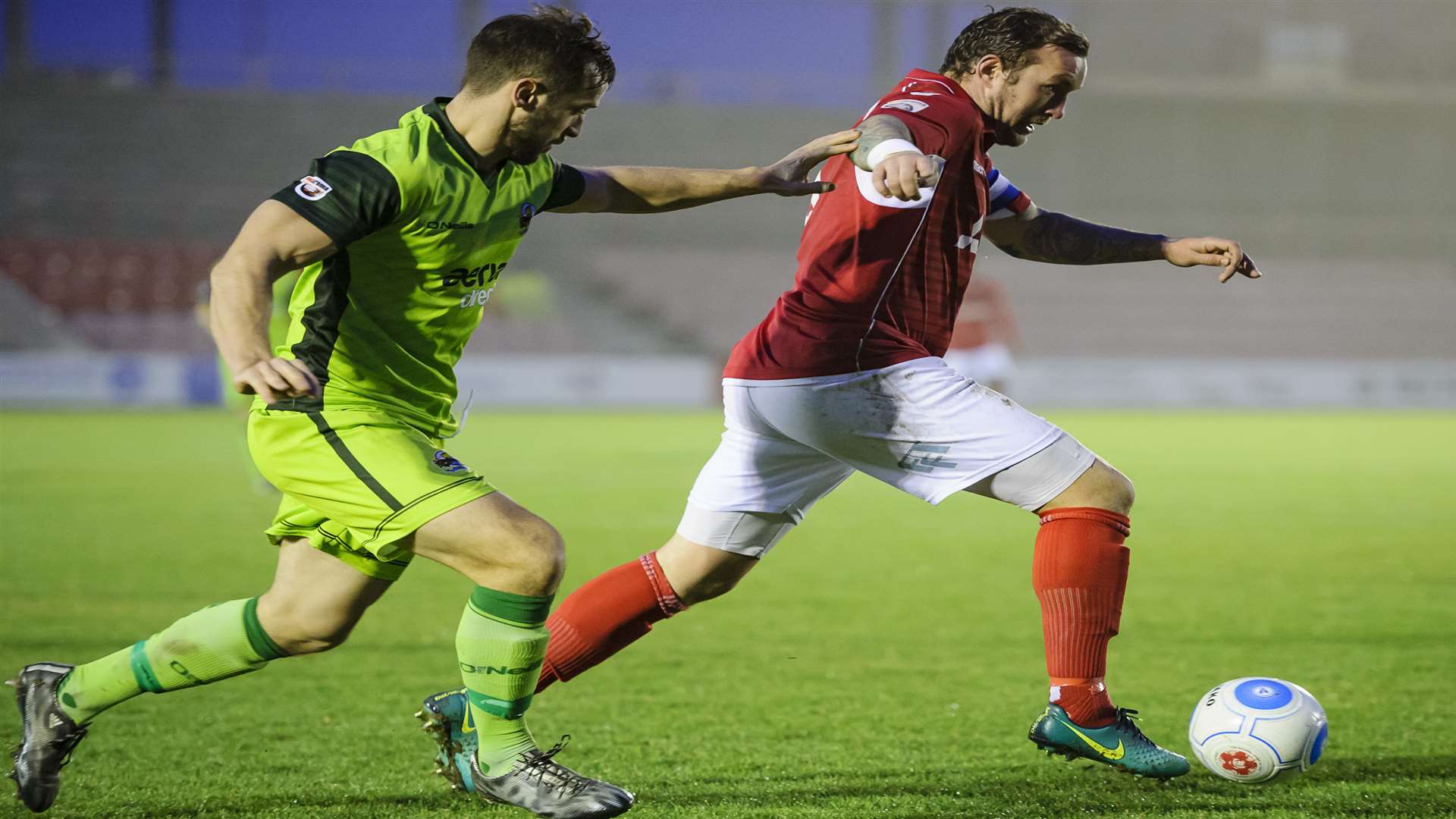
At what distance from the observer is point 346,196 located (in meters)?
2.97

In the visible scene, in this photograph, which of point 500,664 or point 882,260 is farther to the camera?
point 882,260

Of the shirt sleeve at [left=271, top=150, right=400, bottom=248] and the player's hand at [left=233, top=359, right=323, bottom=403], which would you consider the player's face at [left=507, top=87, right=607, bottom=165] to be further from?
the player's hand at [left=233, top=359, right=323, bottom=403]

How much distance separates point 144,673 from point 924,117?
7.36 ft

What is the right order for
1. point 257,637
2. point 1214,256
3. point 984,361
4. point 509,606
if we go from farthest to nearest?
point 984,361, point 1214,256, point 257,637, point 509,606

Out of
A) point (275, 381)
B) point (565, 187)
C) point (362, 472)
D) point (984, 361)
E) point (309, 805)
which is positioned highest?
point (565, 187)

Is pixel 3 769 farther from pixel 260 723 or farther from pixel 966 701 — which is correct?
pixel 966 701

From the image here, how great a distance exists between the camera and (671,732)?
13.9ft

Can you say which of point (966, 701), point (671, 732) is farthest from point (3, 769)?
point (966, 701)

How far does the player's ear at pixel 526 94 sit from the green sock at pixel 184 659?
1315 millimetres

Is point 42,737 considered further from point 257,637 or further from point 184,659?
point 257,637

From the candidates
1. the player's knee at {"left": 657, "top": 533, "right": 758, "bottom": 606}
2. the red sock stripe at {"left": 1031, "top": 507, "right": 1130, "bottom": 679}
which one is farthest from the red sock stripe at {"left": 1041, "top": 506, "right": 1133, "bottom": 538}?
the player's knee at {"left": 657, "top": 533, "right": 758, "bottom": 606}

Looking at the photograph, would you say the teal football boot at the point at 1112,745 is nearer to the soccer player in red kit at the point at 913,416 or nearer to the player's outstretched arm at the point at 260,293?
the soccer player in red kit at the point at 913,416

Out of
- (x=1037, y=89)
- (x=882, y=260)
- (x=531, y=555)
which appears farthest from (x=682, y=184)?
(x=531, y=555)

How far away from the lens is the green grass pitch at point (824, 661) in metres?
3.57
